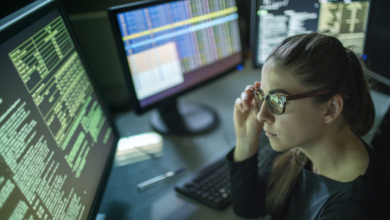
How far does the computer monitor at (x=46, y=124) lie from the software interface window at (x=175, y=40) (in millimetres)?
217

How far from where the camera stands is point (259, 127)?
0.85 m

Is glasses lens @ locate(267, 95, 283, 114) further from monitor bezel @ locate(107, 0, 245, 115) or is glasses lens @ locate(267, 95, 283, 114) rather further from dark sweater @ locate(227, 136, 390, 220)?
monitor bezel @ locate(107, 0, 245, 115)

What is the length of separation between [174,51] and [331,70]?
65 cm

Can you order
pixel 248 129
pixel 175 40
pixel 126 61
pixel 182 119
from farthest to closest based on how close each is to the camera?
pixel 182 119 < pixel 175 40 < pixel 126 61 < pixel 248 129

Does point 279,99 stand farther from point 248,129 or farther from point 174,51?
point 174,51

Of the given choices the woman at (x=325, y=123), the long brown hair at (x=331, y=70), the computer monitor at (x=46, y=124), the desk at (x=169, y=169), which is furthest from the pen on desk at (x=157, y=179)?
the long brown hair at (x=331, y=70)

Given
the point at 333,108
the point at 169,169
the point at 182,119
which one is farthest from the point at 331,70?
the point at 182,119

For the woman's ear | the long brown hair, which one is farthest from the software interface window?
the woman's ear

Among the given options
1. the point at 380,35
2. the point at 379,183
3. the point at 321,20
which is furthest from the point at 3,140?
the point at 321,20

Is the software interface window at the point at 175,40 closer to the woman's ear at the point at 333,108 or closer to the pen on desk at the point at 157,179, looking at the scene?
the pen on desk at the point at 157,179

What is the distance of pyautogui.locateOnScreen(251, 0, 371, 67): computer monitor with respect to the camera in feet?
3.52

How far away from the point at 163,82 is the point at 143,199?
0.44m

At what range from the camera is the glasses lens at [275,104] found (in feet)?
2.11

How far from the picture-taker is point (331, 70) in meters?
0.60
